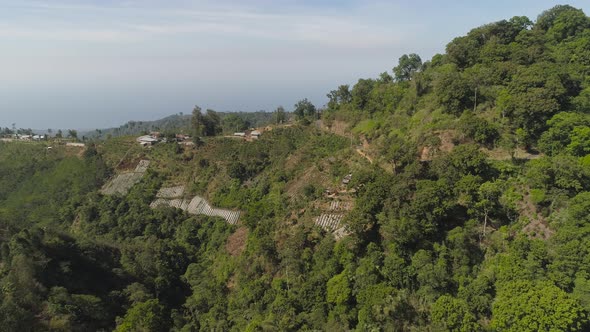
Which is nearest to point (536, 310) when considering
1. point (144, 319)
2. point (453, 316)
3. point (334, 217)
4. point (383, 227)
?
point (453, 316)

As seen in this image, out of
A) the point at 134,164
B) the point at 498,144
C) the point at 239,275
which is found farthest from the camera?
the point at 134,164

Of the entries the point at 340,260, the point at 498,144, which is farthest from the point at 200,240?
the point at 498,144

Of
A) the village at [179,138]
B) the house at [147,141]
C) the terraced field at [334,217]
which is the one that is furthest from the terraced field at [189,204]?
the house at [147,141]

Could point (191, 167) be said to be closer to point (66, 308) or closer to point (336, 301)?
point (66, 308)

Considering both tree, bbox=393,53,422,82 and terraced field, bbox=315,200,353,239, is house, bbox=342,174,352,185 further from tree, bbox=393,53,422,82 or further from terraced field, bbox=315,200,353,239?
tree, bbox=393,53,422,82

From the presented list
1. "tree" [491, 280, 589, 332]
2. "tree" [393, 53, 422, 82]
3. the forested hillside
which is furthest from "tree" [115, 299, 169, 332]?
"tree" [393, 53, 422, 82]

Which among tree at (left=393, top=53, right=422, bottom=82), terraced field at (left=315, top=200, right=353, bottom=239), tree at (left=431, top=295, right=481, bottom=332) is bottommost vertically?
tree at (left=431, top=295, right=481, bottom=332)

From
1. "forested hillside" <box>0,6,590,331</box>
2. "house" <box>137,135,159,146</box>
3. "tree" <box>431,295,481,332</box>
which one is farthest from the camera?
"house" <box>137,135,159,146</box>
